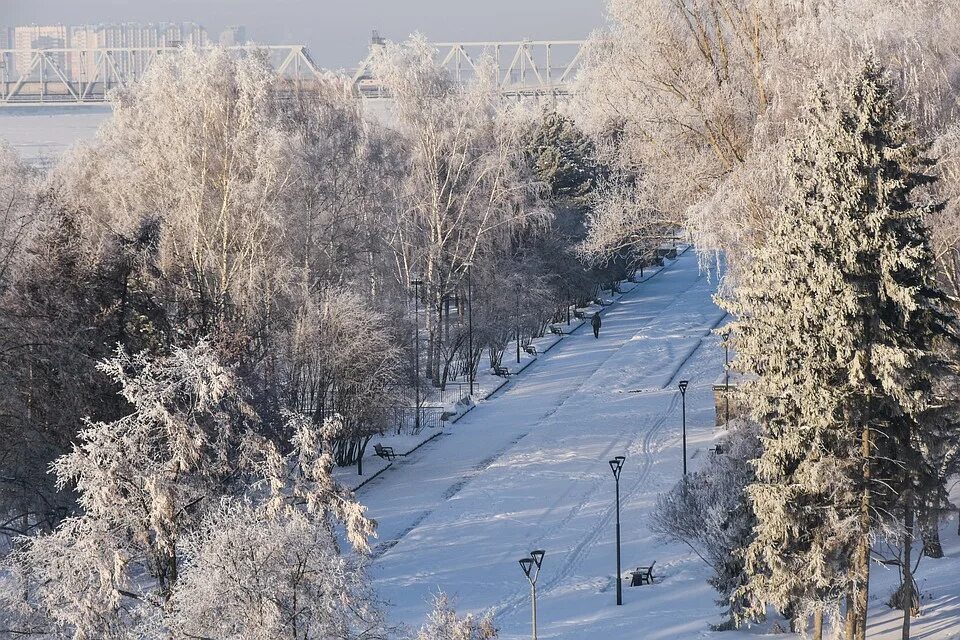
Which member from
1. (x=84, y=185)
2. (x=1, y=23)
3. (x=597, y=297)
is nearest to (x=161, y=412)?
(x=84, y=185)

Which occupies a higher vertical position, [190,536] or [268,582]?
[190,536]

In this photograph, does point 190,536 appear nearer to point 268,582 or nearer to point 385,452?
point 268,582

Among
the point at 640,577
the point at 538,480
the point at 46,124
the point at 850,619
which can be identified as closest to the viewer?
the point at 850,619

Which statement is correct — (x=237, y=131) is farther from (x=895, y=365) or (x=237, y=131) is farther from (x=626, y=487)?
(x=895, y=365)

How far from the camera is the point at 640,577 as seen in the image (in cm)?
2206

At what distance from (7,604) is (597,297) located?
165 ft

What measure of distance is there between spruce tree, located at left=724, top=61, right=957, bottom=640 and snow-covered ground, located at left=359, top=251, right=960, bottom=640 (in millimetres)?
2868

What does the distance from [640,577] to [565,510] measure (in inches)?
186

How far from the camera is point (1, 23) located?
526ft

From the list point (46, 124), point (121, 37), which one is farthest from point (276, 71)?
point (121, 37)

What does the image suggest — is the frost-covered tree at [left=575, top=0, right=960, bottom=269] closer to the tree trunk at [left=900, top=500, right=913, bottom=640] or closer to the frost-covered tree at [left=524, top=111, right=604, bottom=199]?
the tree trunk at [left=900, top=500, right=913, bottom=640]

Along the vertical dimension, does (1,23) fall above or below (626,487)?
above

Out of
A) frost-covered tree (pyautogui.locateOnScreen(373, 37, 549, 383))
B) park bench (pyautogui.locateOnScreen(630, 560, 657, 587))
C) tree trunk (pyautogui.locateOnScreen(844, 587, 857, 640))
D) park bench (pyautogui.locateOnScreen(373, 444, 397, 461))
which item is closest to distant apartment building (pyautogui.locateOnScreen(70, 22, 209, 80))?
frost-covered tree (pyautogui.locateOnScreen(373, 37, 549, 383))

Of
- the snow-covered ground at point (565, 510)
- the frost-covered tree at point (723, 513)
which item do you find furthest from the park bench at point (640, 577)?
the frost-covered tree at point (723, 513)
